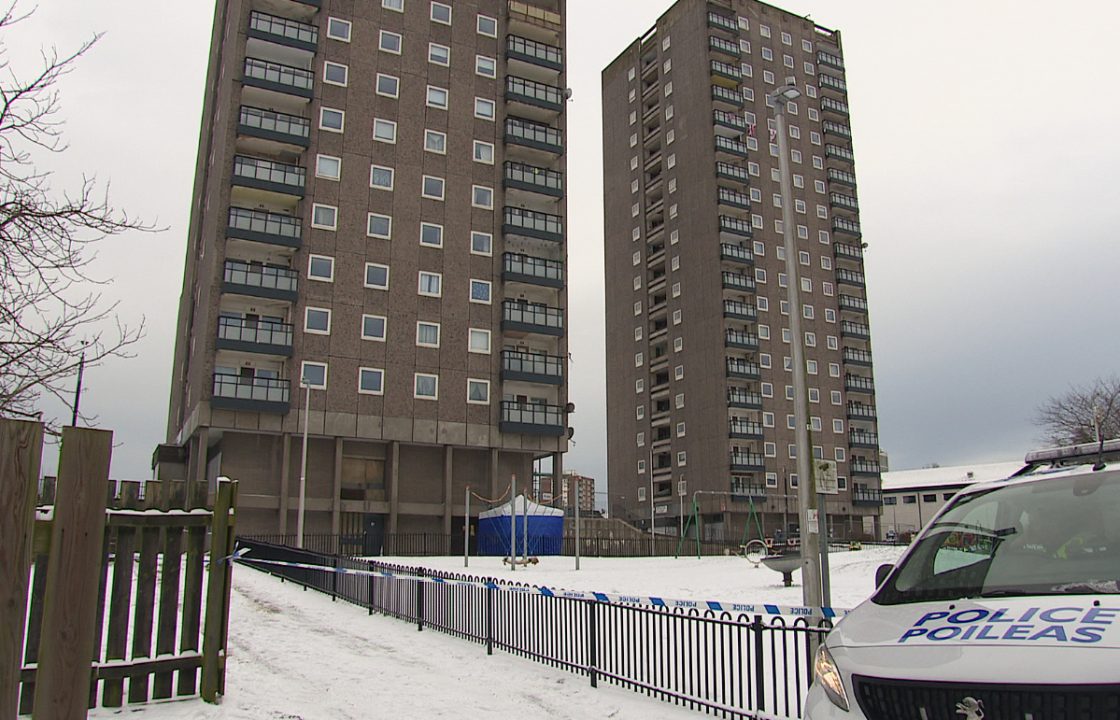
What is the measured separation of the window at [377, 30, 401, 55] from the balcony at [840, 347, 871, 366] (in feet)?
172

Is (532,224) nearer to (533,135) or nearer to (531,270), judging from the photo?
(531,270)

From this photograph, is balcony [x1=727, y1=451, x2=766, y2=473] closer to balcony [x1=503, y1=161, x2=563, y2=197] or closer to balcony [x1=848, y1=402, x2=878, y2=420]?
balcony [x1=848, y1=402, x2=878, y2=420]

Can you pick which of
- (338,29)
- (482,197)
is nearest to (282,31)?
(338,29)

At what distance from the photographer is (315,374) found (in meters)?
49.4

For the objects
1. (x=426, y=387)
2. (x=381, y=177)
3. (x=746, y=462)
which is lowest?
(x=746, y=462)

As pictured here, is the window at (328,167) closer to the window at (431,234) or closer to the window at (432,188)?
the window at (432,188)

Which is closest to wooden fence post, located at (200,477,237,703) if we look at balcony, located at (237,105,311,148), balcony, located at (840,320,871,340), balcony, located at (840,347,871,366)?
balcony, located at (237,105,311,148)

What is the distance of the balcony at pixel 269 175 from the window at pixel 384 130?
18.9ft

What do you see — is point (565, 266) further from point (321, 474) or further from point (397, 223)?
point (321, 474)

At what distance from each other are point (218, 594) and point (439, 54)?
5491 cm

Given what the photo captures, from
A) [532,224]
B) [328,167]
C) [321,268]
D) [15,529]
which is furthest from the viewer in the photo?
[532,224]

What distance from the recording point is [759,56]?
87.4 m

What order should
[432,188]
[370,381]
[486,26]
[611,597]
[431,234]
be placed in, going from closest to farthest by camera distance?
[611,597] < [370,381] < [431,234] < [432,188] < [486,26]

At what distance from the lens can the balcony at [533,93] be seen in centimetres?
5938
